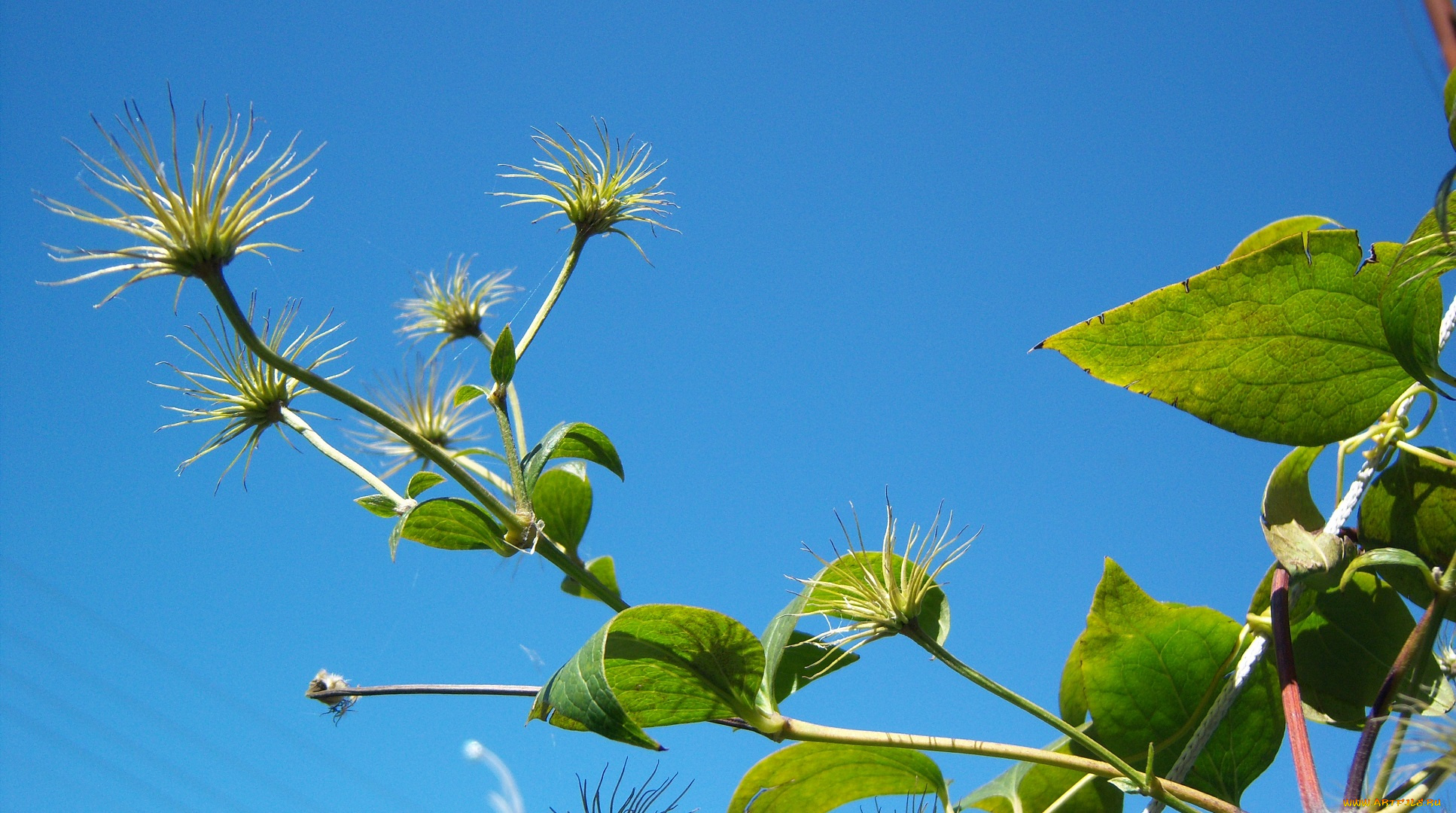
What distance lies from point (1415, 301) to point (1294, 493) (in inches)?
8.0

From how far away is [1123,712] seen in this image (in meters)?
0.81

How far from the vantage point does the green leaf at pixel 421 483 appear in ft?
2.84

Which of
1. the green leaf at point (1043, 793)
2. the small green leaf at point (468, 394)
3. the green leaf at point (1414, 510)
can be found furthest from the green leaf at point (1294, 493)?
the small green leaf at point (468, 394)

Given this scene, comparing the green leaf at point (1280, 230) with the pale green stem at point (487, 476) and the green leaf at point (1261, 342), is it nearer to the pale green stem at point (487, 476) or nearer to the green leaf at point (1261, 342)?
the green leaf at point (1261, 342)

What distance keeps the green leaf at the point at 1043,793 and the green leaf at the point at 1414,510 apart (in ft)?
1.08

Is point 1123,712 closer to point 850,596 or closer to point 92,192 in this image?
point 850,596

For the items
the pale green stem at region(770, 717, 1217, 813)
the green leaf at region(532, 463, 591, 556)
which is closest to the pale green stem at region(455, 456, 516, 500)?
the green leaf at region(532, 463, 591, 556)

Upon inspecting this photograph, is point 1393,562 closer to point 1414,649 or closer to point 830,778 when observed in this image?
point 1414,649

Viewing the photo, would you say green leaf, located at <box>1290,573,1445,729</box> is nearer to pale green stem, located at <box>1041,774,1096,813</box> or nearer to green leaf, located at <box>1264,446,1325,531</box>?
green leaf, located at <box>1264,446,1325,531</box>

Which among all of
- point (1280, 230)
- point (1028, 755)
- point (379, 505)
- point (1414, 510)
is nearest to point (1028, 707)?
point (1028, 755)

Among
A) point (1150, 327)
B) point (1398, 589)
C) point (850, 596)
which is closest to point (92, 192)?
point (850, 596)

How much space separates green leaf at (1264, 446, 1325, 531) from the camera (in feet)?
2.44

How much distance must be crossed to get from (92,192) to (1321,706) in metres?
1.08

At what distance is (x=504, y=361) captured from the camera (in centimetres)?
86
